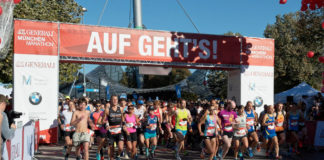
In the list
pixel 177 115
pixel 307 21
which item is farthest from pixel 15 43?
pixel 307 21

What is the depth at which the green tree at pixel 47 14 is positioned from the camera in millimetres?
20125

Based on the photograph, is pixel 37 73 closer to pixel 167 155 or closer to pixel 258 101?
pixel 167 155

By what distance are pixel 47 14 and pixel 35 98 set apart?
9.79 m

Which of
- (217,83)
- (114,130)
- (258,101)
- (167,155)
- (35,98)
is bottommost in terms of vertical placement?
(167,155)

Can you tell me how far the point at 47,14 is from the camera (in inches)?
873

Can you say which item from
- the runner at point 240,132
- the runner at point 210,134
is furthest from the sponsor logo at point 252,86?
the runner at point 210,134

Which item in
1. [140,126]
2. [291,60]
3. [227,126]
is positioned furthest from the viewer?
[291,60]

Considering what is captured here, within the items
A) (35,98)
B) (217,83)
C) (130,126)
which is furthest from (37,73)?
(217,83)

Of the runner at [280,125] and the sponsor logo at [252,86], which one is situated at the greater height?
the sponsor logo at [252,86]

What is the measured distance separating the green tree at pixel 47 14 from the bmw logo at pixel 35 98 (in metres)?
7.06

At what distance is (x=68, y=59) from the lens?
14.4 m

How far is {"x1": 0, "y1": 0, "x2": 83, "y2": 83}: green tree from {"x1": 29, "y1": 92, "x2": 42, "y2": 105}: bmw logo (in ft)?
23.2

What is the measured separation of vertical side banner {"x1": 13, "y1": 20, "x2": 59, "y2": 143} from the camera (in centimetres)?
1373

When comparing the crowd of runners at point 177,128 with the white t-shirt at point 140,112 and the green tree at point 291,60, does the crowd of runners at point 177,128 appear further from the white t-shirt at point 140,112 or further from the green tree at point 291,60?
the green tree at point 291,60
